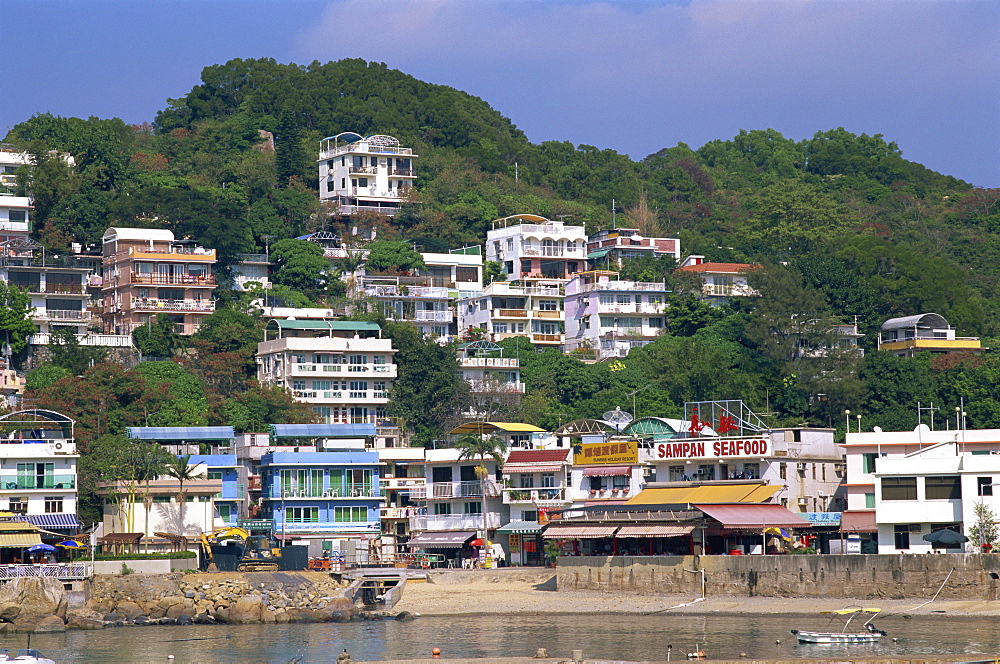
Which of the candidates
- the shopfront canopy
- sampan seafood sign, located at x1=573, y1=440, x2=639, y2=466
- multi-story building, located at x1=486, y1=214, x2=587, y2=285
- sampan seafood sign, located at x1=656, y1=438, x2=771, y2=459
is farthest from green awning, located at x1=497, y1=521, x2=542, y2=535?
multi-story building, located at x1=486, y1=214, x2=587, y2=285

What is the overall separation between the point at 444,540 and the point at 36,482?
67.9 feet

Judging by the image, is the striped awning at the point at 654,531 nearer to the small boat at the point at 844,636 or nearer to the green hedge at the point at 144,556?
the small boat at the point at 844,636

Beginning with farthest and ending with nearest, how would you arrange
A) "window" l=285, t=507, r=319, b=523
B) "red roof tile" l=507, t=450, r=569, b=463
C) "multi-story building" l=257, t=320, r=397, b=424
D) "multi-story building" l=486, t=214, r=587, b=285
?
1. "multi-story building" l=486, t=214, r=587, b=285
2. "multi-story building" l=257, t=320, r=397, b=424
3. "window" l=285, t=507, r=319, b=523
4. "red roof tile" l=507, t=450, r=569, b=463

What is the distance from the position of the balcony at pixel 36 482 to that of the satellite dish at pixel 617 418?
2881 cm

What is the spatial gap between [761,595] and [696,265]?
57728 mm

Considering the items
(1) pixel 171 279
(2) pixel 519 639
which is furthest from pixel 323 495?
(2) pixel 519 639

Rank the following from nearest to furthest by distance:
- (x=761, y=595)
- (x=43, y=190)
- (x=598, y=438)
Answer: (x=761, y=595) < (x=598, y=438) < (x=43, y=190)

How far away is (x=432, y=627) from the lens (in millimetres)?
66438

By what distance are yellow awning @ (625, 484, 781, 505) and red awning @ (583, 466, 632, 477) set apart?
2.95 meters

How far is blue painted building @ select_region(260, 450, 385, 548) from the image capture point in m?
88.5

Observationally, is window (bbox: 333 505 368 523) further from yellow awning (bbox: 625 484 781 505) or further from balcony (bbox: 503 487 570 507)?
yellow awning (bbox: 625 484 781 505)

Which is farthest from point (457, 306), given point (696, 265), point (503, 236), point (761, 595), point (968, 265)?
point (761, 595)

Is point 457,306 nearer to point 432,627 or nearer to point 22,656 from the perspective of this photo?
point 432,627

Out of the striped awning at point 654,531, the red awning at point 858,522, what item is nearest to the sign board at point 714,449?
the red awning at point 858,522
